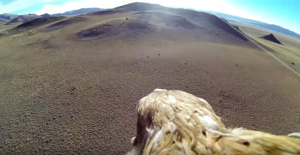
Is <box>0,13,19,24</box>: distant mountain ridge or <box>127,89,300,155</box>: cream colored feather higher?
<box>0,13,19,24</box>: distant mountain ridge

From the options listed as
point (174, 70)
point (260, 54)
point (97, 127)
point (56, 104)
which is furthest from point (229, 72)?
point (56, 104)

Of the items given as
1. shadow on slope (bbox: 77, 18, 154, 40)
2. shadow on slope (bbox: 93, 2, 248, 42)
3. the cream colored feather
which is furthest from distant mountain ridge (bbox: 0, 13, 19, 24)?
the cream colored feather

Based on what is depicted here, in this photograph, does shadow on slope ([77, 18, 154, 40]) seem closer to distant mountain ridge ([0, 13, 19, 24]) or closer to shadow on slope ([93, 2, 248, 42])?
shadow on slope ([93, 2, 248, 42])

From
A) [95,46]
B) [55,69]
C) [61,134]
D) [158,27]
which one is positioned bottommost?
[61,134]

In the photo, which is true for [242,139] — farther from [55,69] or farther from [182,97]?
[55,69]

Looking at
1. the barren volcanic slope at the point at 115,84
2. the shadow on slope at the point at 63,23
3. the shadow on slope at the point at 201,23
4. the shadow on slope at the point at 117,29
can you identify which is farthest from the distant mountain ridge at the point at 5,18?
the barren volcanic slope at the point at 115,84

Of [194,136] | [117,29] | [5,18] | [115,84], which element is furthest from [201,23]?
[5,18]

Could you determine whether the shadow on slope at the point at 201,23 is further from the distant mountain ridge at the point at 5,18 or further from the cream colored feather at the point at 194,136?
the distant mountain ridge at the point at 5,18
